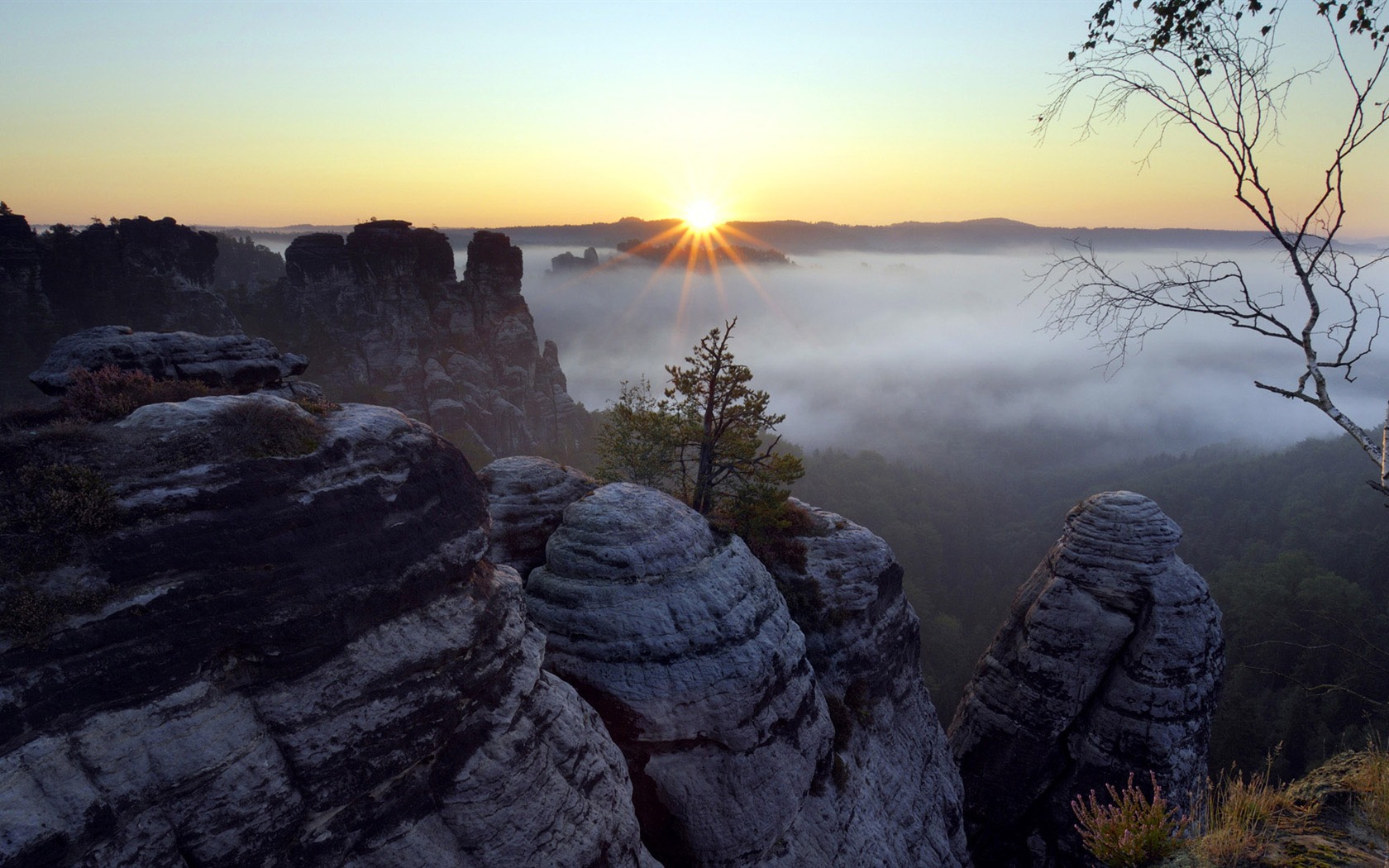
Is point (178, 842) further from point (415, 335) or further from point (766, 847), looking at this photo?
point (415, 335)

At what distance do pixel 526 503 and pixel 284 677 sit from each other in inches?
431

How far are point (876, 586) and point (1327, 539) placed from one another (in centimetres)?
10421

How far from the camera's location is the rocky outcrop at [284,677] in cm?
769

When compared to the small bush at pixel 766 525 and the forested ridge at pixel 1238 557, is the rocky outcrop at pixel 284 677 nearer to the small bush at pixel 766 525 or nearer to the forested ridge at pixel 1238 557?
the small bush at pixel 766 525

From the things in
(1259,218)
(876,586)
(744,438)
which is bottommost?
(876,586)

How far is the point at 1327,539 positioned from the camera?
85.9m

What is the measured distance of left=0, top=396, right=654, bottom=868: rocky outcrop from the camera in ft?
25.2

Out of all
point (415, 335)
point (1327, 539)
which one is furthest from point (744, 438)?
point (1327, 539)

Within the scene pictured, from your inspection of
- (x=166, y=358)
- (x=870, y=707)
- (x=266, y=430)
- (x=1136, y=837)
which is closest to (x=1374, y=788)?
(x=1136, y=837)

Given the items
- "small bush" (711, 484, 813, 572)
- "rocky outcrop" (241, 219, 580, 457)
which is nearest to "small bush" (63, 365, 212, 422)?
"small bush" (711, 484, 813, 572)

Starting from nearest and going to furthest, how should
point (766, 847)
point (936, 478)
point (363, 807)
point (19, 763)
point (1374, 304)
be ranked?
point (19, 763)
point (1374, 304)
point (363, 807)
point (766, 847)
point (936, 478)

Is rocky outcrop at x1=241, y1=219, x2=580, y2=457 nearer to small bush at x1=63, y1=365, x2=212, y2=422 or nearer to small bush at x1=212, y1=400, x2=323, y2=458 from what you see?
small bush at x1=63, y1=365, x2=212, y2=422

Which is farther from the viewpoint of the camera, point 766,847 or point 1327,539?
point 1327,539

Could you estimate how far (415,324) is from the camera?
268 feet
